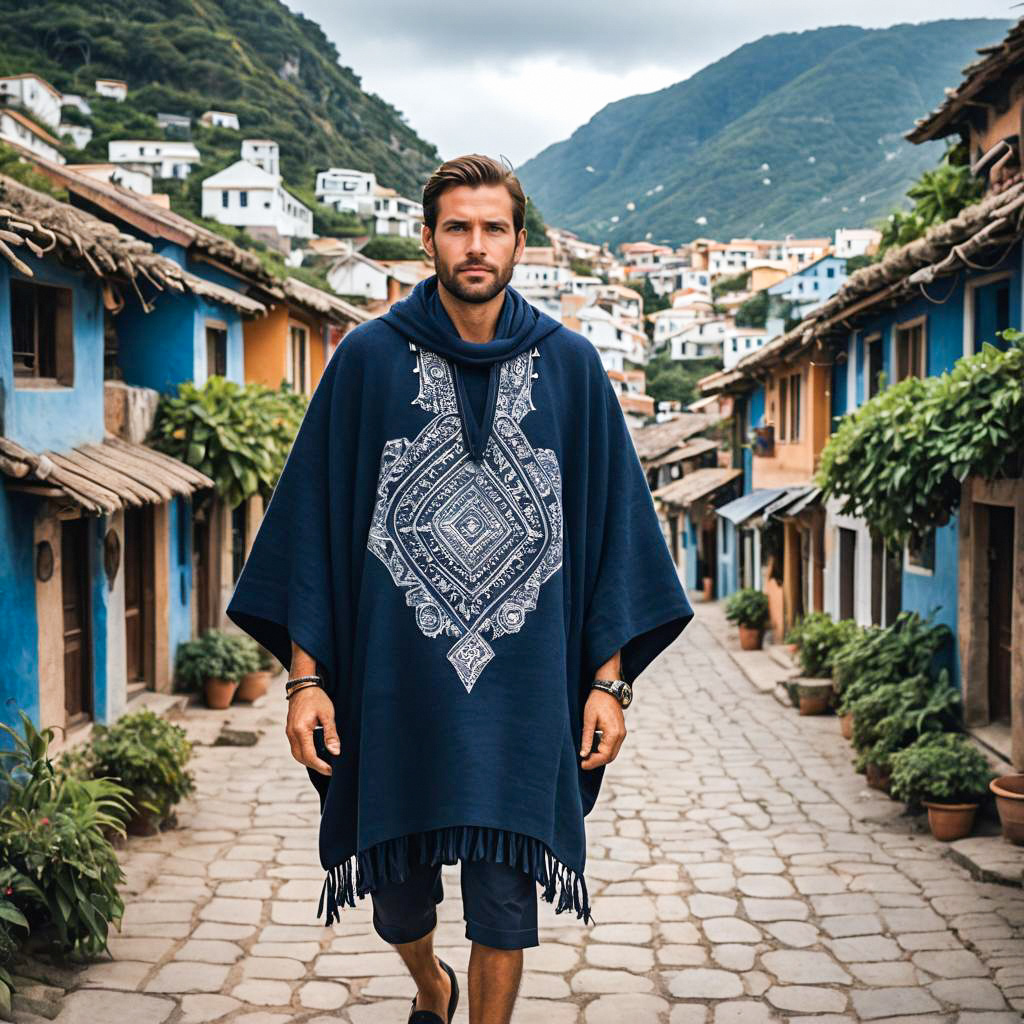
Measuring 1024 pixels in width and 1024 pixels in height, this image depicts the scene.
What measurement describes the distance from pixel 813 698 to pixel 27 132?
2879 inches

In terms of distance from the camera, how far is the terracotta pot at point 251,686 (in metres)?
14.1

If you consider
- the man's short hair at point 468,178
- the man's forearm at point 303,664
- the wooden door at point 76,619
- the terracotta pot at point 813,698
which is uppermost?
the man's short hair at point 468,178

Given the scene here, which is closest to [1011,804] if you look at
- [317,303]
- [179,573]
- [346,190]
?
[179,573]

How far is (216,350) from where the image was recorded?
15.6 meters

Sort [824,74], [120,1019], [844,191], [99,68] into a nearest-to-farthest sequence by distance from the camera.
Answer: [120,1019]
[99,68]
[844,191]
[824,74]

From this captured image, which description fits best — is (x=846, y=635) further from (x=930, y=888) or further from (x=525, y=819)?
(x=525, y=819)

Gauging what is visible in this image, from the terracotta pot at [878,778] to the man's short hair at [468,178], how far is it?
7.78 meters

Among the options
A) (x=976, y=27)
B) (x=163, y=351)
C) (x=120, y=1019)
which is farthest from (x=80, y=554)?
(x=976, y=27)

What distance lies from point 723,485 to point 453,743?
82.1 ft

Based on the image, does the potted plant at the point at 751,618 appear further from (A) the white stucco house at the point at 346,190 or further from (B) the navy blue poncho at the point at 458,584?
(A) the white stucco house at the point at 346,190

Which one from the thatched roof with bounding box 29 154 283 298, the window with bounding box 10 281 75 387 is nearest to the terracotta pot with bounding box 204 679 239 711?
the window with bounding box 10 281 75 387

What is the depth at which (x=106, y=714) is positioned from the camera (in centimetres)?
1100

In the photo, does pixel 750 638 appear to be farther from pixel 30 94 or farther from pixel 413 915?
A: pixel 30 94

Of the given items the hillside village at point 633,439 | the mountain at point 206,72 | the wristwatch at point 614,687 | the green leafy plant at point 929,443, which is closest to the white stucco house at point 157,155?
the mountain at point 206,72
